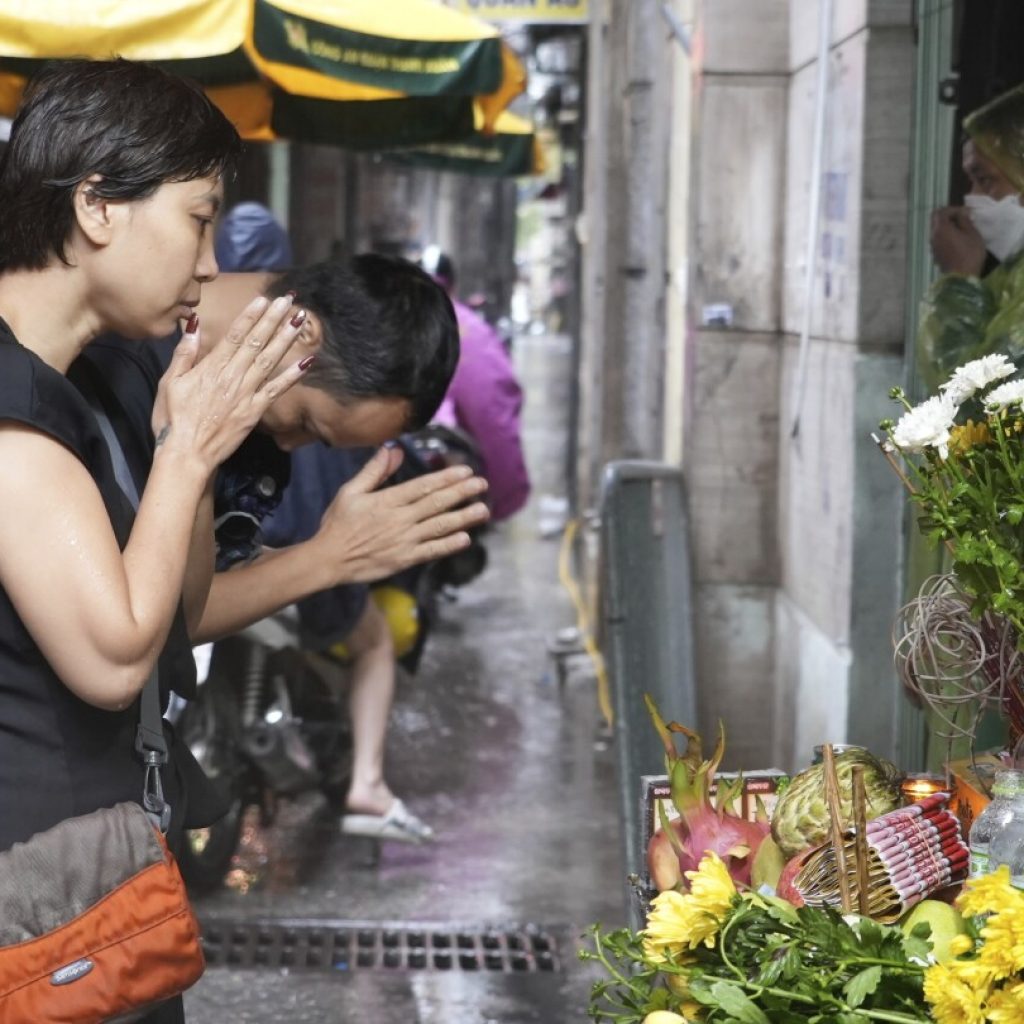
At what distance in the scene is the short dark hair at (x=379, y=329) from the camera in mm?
3564

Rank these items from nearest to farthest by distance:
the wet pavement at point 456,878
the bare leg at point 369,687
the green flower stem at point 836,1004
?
the green flower stem at point 836,1004
the wet pavement at point 456,878
the bare leg at point 369,687

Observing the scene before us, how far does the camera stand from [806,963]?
213cm

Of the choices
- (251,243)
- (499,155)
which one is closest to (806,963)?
(251,243)

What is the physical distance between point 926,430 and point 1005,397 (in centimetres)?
11

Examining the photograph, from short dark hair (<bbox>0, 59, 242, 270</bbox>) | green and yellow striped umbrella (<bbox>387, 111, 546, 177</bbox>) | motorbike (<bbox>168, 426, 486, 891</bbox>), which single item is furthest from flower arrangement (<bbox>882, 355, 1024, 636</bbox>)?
green and yellow striped umbrella (<bbox>387, 111, 546, 177</bbox>)

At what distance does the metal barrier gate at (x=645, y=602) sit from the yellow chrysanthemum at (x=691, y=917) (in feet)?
9.58

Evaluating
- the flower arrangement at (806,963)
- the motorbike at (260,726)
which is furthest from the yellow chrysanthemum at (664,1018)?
the motorbike at (260,726)

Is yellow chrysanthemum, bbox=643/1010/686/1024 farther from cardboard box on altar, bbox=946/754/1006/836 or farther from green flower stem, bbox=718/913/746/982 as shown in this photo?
cardboard box on altar, bbox=946/754/1006/836

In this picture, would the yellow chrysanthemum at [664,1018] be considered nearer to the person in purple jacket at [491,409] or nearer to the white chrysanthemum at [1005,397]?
the white chrysanthemum at [1005,397]

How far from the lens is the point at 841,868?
90.2 inches

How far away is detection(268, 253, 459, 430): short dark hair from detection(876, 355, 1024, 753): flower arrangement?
1.27m

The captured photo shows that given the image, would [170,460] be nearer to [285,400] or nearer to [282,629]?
[285,400]

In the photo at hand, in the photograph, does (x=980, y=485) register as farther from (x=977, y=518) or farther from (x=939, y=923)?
(x=939, y=923)

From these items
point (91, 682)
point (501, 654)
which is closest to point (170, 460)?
point (91, 682)
